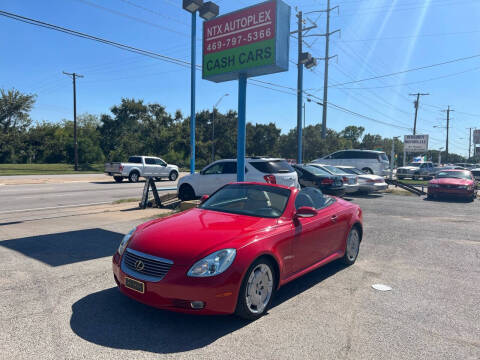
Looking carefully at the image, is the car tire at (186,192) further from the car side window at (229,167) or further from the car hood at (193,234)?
the car hood at (193,234)

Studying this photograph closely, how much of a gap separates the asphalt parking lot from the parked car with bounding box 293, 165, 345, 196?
643cm

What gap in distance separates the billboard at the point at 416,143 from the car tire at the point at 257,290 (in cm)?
2918

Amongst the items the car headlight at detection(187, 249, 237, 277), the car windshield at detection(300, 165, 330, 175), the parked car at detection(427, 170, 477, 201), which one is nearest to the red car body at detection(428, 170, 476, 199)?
the parked car at detection(427, 170, 477, 201)

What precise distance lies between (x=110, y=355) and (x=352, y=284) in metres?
3.32

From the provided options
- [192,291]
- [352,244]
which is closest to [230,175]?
[352,244]

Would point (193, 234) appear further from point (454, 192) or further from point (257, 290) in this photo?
point (454, 192)

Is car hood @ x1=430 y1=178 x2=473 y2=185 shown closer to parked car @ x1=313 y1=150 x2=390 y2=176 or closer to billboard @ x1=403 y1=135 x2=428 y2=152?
parked car @ x1=313 y1=150 x2=390 y2=176

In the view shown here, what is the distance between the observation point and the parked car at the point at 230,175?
10984 mm

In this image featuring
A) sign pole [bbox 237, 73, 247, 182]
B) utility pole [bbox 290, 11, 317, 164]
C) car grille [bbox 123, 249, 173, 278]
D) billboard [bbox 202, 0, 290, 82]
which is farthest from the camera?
utility pole [bbox 290, 11, 317, 164]

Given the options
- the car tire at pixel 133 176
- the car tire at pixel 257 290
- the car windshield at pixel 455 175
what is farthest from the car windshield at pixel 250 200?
the car tire at pixel 133 176

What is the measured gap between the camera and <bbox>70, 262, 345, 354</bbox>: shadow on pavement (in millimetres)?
3285

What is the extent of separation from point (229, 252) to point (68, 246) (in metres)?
4.33

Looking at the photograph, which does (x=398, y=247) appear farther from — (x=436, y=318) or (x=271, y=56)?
(x=271, y=56)

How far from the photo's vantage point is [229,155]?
56.9 m
